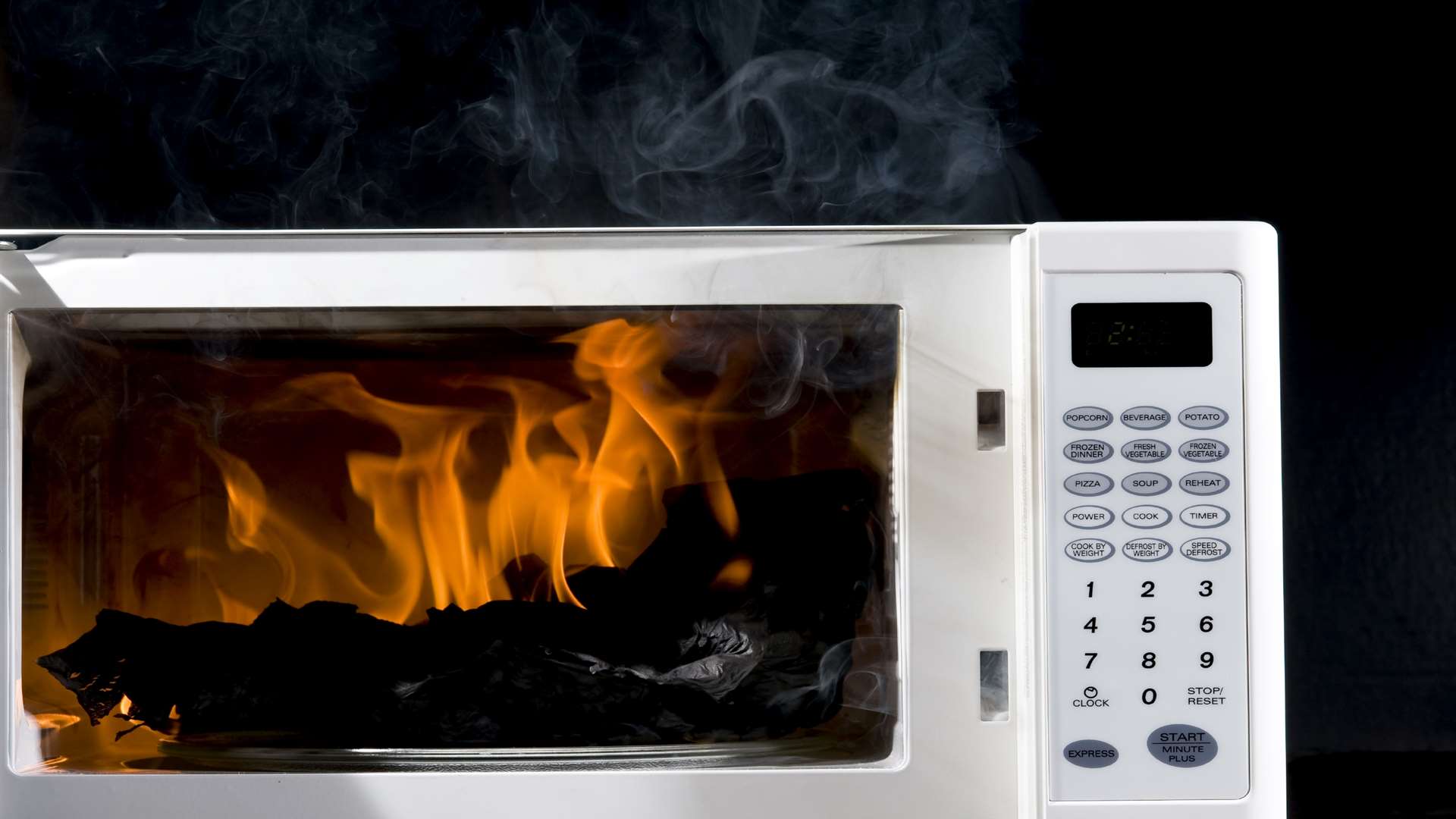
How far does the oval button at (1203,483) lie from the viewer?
420mm

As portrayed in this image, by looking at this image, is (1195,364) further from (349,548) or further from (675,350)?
(349,548)

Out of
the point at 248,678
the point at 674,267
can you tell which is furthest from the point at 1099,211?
the point at 248,678

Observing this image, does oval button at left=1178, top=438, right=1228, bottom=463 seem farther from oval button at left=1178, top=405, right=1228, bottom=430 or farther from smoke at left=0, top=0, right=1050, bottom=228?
smoke at left=0, top=0, right=1050, bottom=228

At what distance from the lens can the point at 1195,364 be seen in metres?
0.42

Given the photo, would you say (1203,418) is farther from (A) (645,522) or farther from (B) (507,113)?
(B) (507,113)

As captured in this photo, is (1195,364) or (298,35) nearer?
(1195,364)

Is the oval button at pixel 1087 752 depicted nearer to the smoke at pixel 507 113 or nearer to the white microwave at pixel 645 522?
the white microwave at pixel 645 522

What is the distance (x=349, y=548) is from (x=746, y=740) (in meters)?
0.23

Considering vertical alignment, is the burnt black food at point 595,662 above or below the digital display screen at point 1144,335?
below

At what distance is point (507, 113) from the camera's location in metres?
0.67

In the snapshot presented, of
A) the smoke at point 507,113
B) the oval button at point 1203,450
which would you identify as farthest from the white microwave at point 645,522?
the smoke at point 507,113

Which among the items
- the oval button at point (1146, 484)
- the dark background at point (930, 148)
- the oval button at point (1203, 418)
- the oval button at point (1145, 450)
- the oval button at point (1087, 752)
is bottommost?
the oval button at point (1087, 752)

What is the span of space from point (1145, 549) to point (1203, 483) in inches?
1.6

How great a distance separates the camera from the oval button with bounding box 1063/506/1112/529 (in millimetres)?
419
